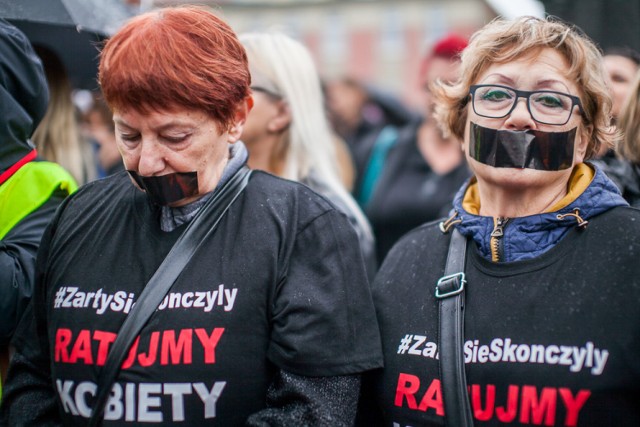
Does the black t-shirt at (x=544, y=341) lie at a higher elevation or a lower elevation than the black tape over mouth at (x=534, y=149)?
lower

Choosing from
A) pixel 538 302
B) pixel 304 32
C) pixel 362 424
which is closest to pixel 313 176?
pixel 362 424

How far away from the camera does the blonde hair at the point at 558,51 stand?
227cm

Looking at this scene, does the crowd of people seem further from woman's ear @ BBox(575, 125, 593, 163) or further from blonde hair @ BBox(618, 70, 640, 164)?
blonde hair @ BBox(618, 70, 640, 164)

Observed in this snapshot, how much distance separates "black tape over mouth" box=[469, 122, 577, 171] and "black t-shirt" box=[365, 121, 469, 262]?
2.18m

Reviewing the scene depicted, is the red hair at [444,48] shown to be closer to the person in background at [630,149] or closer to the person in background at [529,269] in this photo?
the person in background at [630,149]

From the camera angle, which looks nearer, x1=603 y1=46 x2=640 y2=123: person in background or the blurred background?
x1=603 y1=46 x2=640 y2=123: person in background

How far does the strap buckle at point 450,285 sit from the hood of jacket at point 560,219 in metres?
0.11

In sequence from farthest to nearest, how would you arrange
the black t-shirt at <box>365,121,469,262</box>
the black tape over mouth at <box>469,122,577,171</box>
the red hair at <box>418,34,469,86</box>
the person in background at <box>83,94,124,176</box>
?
1. the person in background at <box>83,94,124,176</box>
2. the red hair at <box>418,34,469,86</box>
3. the black t-shirt at <box>365,121,469,262</box>
4. the black tape over mouth at <box>469,122,577,171</box>

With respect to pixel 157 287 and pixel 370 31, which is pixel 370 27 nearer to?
pixel 370 31

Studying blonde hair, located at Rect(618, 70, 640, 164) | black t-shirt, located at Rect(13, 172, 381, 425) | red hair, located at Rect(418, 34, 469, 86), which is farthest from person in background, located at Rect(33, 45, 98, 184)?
red hair, located at Rect(418, 34, 469, 86)

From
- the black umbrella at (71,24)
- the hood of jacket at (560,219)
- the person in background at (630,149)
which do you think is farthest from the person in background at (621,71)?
the black umbrella at (71,24)

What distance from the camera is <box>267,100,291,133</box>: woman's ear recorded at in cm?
343

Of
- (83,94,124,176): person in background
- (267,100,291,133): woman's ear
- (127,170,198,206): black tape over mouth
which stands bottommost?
(83,94,124,176): person in background

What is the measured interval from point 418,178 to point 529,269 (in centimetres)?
257
